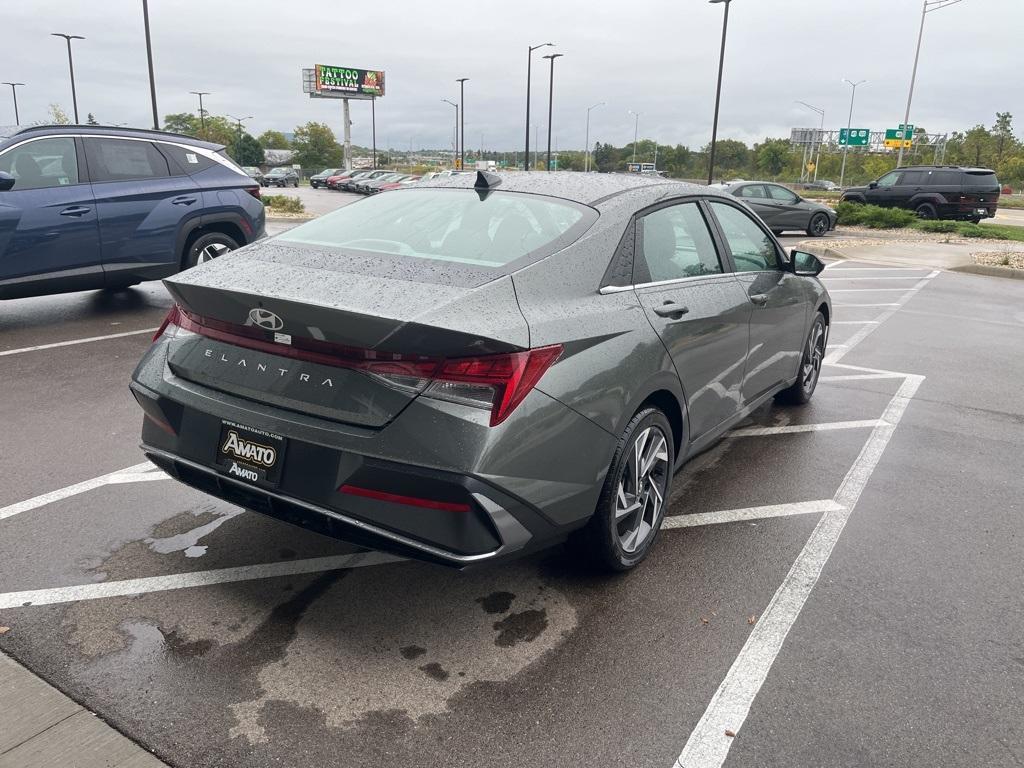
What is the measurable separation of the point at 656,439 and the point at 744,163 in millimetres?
119205

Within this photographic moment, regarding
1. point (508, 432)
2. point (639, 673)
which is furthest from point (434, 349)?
point (639, 673)

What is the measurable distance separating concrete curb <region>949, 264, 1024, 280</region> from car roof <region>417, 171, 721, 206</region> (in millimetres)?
13645

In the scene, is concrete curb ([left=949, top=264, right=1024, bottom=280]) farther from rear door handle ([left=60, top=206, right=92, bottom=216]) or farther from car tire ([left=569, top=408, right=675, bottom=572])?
rear door handle ([left=60, top=206, right=92, bottom=216])

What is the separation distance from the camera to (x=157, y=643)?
2943 mm

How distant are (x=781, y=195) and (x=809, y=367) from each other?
17.5 metres

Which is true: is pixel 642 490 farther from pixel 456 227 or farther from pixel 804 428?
pixel 804 428

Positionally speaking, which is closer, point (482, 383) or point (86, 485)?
point (482, 383)

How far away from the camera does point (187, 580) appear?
11.1 ft

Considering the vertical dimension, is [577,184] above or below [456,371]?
above

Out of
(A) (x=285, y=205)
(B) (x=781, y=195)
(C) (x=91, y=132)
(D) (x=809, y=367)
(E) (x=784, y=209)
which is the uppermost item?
(C) (x=91, y=132)

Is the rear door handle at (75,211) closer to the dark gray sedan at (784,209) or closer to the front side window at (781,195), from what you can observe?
the dark gray sedan at (784,209)

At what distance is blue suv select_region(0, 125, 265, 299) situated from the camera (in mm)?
7504

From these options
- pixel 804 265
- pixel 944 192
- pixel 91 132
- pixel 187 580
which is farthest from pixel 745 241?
pixel 944 192

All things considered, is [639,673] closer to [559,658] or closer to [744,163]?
[559,658]
